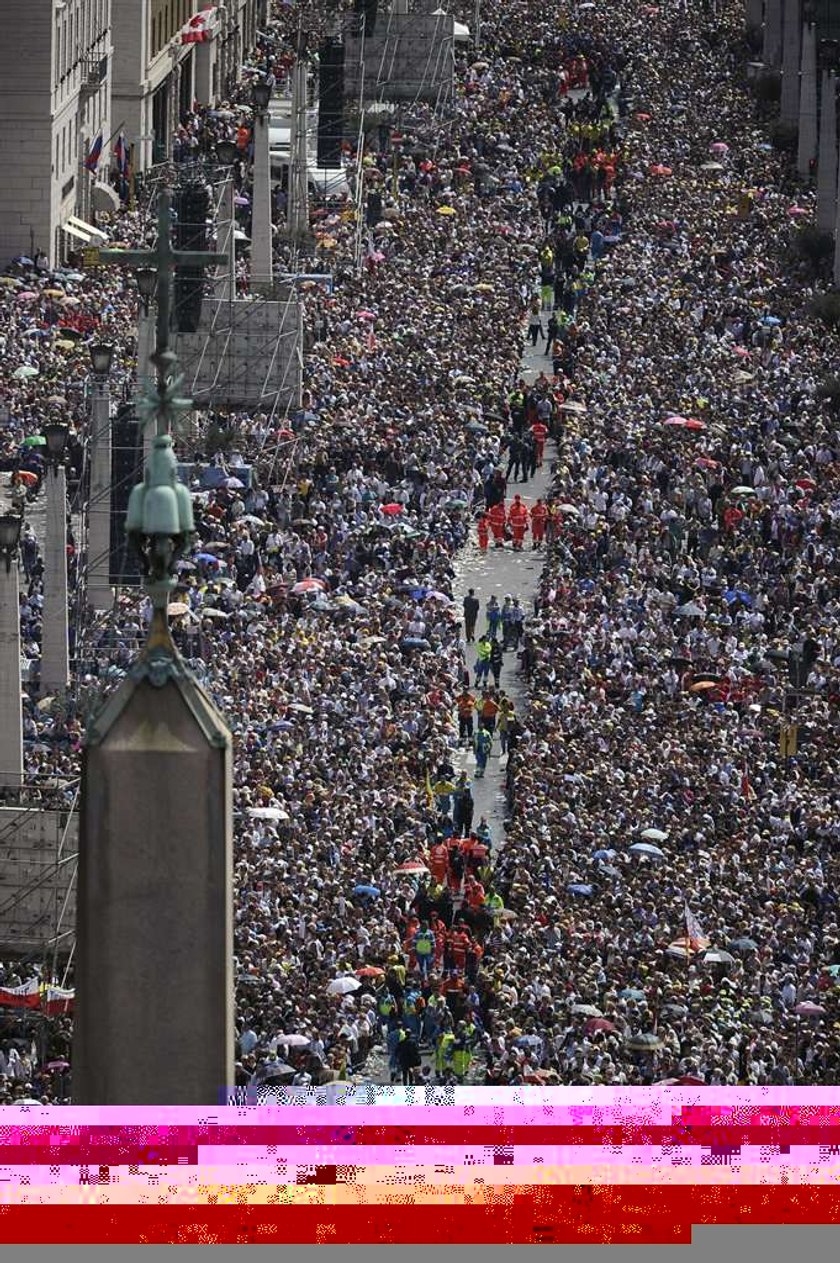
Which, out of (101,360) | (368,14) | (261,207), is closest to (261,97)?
(261,207)

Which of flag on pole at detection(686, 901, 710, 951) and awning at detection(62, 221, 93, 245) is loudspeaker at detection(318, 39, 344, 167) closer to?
awning at detection(62, 221, 93, 245)

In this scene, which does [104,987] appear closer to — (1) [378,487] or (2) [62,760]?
(2) [62,760]

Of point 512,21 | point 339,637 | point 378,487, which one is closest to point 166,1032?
point 339,637

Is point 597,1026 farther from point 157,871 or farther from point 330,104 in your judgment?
point 330,104

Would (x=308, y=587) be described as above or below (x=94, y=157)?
below

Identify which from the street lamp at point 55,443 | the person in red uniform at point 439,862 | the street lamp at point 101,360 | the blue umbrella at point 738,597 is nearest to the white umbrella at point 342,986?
the person in red uniform at point 439,862

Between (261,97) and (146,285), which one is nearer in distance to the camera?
(146,285)

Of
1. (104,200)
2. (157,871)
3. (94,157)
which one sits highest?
(157,871)
